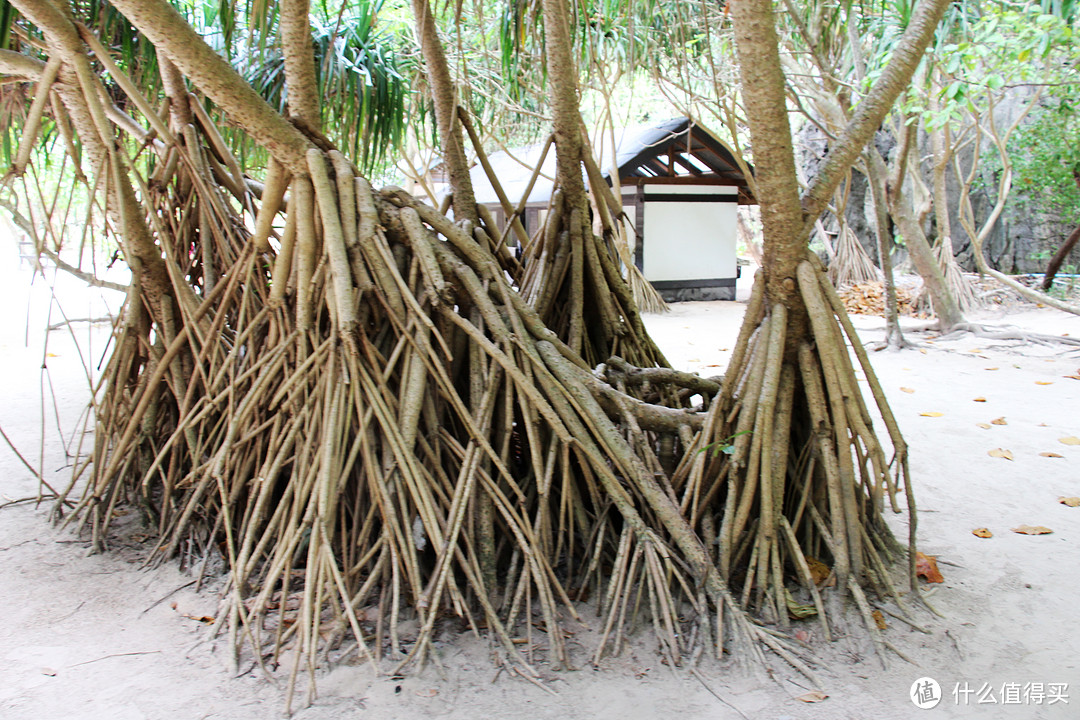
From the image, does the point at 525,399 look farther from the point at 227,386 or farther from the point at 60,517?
the point at 60,517

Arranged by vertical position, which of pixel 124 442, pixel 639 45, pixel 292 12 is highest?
pixel 639 45

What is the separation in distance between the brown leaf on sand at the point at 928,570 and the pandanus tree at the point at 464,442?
0.10 m

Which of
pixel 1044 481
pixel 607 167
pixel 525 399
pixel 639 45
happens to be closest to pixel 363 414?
pixel 525 399

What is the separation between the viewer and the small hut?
9742mm

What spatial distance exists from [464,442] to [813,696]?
1201mm

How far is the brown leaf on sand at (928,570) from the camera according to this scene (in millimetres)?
2350

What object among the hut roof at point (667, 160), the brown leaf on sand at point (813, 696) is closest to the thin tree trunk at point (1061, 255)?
the hut roof at point (667, 160)

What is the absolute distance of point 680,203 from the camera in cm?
1025

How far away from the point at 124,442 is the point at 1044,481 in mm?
3522

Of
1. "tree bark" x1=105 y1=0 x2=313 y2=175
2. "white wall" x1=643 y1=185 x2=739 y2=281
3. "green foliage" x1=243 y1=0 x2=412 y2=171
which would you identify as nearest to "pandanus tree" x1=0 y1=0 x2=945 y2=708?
"tree bark" x1=105 y1=0 x2=313 y2=175

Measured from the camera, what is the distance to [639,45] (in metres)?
7.02

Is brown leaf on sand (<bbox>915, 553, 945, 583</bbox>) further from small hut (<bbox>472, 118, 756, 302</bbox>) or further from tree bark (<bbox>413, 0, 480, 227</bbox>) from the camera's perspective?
small hut (<bbox>472, 118, 756, 302</bbox>)

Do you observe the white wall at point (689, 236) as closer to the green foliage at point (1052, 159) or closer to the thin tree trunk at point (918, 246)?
the green foliage at point (1052, 159)

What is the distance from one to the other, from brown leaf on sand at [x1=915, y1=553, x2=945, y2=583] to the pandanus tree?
97mm
